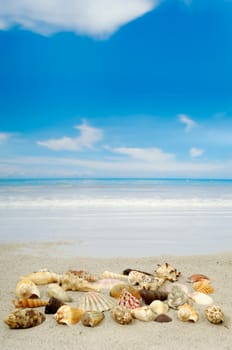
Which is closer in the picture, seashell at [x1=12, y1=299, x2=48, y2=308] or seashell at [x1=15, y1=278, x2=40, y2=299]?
seashell at [x1=12, y1=299, x2=48, y2=308]

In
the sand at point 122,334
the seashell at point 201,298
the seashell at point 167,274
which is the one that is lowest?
the sand at point 122,334

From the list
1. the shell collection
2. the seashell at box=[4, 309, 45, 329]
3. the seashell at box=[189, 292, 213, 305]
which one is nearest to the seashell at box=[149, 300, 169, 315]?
the shell collection

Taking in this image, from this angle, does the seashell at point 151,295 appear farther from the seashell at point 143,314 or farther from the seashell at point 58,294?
the seashell at point 58,294

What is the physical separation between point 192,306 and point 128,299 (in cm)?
54

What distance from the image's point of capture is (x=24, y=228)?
22.2 ft

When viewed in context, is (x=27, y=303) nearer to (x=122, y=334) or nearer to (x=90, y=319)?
(x=90, y=319)

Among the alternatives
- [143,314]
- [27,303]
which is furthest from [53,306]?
[143,314]

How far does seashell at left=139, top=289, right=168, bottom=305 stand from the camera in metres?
2.79

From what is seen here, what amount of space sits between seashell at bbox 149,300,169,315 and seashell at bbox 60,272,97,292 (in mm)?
690

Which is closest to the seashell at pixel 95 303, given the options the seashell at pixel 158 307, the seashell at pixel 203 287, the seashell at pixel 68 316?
the seashell at pixel 68 316

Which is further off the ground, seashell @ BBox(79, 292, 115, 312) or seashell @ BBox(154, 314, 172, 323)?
seashell @ BBox(79, 292, 115, 312)

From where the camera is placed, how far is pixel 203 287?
10.5 feet

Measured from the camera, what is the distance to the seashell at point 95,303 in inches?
102

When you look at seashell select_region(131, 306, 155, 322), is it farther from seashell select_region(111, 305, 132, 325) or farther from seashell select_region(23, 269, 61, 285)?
seashell select_region(23, 269, 61, 285)
